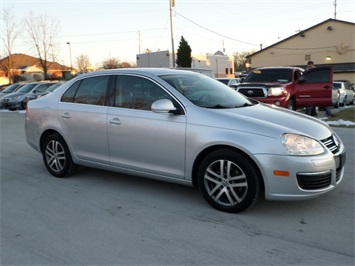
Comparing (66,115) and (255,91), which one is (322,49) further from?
(66,115)

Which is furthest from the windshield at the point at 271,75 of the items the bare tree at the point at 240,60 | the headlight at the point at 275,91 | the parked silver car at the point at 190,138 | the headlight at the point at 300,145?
the bare tree at the point at 240,60

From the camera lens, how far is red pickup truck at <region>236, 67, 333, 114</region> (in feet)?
35.8

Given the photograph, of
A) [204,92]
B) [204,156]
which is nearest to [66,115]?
[204,92]

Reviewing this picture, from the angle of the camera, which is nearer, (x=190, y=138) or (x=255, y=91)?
(x=190, y=138)

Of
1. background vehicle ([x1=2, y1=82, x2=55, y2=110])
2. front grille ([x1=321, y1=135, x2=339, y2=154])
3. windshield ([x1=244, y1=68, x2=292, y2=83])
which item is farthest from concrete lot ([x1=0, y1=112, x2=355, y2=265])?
background vehicle ([x1=2, y1=82, x2=55, y2=110])

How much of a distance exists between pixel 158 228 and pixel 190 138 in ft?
3.48

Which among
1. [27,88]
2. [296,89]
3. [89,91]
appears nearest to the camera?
[89,91]

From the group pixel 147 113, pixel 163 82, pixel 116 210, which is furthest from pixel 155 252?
pixel 163 82

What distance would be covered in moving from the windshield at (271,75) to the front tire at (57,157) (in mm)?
8194

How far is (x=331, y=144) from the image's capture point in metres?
4.08

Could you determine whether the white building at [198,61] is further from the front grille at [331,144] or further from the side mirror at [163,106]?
the front grille at [331,144]

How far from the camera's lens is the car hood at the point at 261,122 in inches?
151

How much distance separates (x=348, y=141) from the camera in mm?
7793

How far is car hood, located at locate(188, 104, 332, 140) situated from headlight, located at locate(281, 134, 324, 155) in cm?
7
